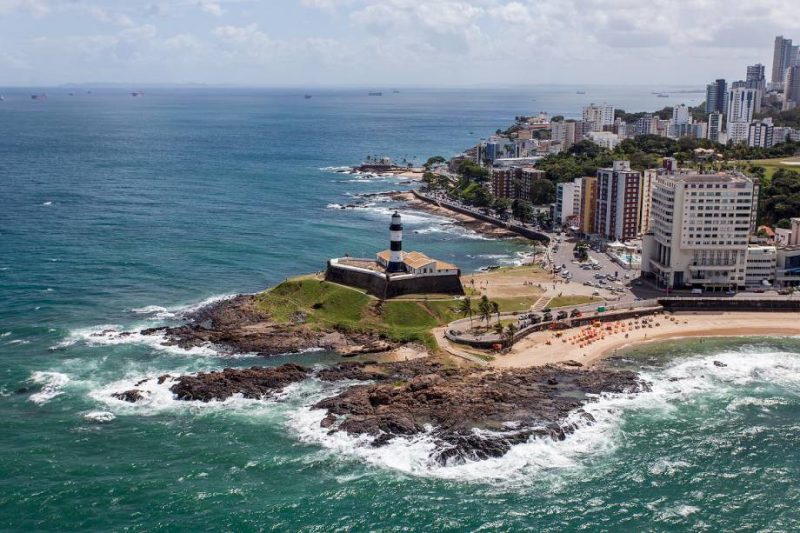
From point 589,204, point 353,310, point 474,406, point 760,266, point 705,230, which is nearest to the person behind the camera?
point 474,406

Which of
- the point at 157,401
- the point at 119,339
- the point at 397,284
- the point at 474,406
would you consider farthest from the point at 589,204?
the point at 157,401

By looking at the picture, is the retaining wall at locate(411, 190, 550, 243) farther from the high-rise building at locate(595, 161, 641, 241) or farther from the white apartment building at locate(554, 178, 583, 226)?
the high-rise building at locate(595, 161, 641, 241)

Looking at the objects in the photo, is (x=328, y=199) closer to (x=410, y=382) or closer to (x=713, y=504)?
(x=410, y=382)

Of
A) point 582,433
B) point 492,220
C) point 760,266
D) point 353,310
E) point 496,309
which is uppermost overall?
point 760,266

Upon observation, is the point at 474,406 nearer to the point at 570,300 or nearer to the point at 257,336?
the point at 257,336

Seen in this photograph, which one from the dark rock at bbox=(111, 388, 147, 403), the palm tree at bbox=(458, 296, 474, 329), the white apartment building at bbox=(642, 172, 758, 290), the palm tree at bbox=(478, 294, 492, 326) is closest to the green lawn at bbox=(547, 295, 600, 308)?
the palm tree at bbox=(478, 294, 492, 326)

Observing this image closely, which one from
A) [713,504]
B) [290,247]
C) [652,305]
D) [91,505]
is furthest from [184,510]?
[290,247]
